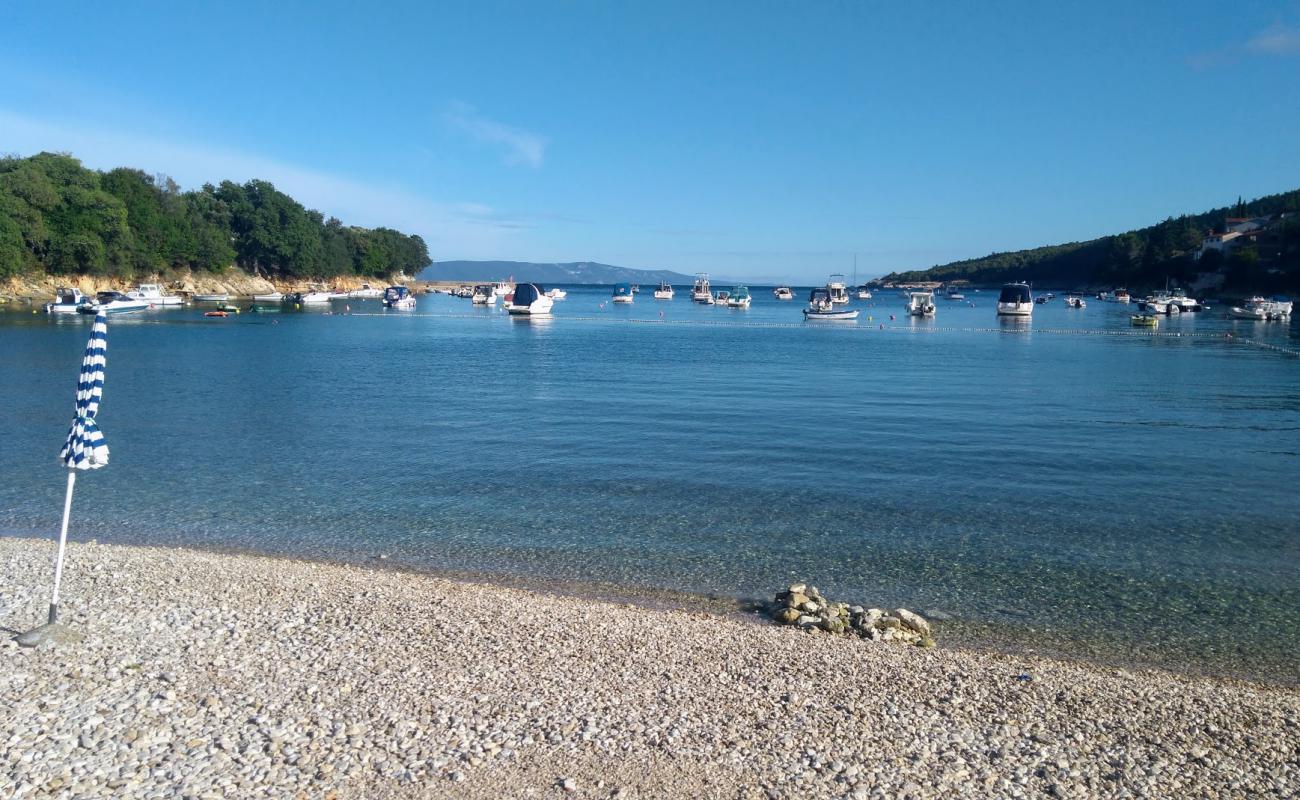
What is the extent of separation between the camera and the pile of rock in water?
10.7 metres

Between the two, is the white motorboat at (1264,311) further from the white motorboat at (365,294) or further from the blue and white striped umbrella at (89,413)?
the white motorboat at (365,294)

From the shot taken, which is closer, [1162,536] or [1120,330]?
[1162,536]

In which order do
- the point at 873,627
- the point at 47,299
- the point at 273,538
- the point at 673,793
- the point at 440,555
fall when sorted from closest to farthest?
the point at 673,793
the point at 873,627
the point at 440,555
the point at 273,538
the point at 47,299

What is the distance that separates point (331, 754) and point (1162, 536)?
46.6ft

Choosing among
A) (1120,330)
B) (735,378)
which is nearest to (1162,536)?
(735,378)

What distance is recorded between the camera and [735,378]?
1640 inches

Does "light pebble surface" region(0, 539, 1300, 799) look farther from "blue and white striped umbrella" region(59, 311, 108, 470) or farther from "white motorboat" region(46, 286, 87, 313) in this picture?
"white motorboat" region(46, 286, 87, 313)

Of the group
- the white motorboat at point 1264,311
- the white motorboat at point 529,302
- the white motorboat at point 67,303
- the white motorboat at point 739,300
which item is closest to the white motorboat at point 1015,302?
the white motorboat at point 1264,311

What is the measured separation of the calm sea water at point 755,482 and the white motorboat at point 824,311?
54.7 meters

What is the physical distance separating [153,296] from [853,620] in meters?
105

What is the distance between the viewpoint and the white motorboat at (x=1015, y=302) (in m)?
97.5

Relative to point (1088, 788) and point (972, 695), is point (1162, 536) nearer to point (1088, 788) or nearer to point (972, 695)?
point (972, 695)

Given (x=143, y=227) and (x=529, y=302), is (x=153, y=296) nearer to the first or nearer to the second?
(x=143, y=227)

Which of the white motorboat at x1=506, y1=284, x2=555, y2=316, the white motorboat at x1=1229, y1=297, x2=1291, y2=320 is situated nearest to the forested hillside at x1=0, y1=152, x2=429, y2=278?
the white motorboat at x1=506, y1=284, x2=555, y2=316
